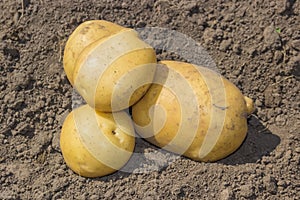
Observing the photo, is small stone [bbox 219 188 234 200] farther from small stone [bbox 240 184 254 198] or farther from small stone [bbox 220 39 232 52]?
small stone [bbox 220 39 232 52]

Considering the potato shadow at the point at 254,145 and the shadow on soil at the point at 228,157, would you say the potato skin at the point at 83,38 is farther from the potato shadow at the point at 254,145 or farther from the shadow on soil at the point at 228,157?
the potato shadow at the point at 254,145

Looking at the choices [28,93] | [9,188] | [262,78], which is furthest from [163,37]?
[9,188]

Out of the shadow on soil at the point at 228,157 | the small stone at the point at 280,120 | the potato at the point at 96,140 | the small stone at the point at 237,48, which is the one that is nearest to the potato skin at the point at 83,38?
the potato at the point at 96,140

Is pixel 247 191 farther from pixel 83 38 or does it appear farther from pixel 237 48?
pixel 83 38

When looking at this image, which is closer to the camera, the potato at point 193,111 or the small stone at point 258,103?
the potato at point 193,111

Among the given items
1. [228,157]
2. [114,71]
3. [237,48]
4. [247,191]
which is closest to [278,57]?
[237,48]

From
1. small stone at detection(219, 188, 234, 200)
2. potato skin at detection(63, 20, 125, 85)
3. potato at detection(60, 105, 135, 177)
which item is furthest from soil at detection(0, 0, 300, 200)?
potato skin at detection(63, 20, 125, 85)

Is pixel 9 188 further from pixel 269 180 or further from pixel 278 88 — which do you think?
pixel 278 88
